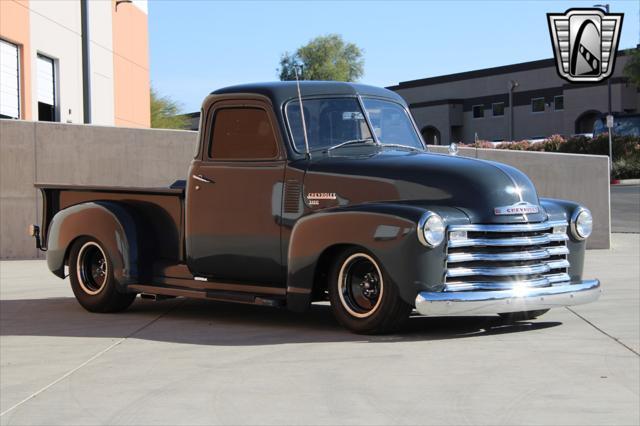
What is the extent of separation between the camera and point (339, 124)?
9.24 metres

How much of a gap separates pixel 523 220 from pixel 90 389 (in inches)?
140

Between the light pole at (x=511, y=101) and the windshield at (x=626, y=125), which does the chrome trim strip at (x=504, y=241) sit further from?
the light pole at (x=511, y=101)

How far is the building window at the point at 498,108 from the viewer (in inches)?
2633

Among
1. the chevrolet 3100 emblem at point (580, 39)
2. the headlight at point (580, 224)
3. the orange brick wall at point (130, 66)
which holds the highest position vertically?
the orange brick wall at point (130, 66)

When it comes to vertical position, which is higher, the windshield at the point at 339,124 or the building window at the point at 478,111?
the building window at the point at 478,111

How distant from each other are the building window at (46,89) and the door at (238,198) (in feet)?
59.2

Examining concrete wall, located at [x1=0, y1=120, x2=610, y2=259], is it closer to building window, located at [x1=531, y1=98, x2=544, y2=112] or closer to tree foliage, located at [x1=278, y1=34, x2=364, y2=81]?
building window, located at [x1=531, y1=98, x2=544, y2=112]

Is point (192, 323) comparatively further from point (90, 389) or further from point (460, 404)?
point (460, 404)

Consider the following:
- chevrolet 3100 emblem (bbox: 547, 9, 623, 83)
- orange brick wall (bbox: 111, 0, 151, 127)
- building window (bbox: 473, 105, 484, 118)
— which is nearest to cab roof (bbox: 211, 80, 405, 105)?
chevrolet 3100 emblem (bbox: 547, 9, 623, 83)

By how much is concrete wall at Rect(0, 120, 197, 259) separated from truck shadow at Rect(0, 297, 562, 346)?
6.76 metres

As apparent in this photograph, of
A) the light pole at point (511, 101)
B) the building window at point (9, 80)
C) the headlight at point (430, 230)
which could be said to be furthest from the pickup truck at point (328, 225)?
the light pole at point (511, 101)

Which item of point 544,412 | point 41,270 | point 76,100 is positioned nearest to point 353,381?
point 544,412

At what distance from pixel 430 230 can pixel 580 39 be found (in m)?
7.41

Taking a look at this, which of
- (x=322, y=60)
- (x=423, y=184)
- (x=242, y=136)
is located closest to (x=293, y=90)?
(x=242, y=136)
